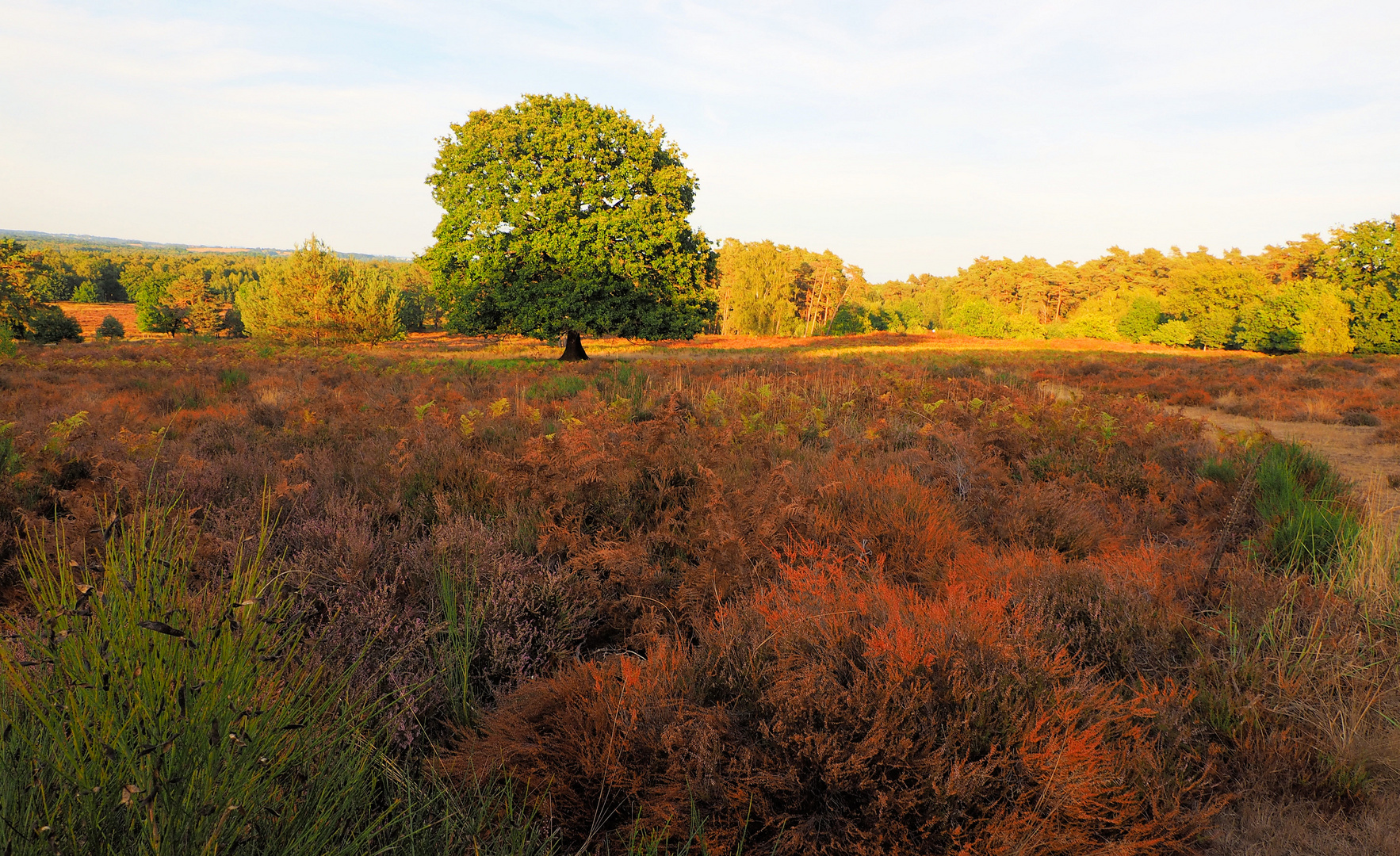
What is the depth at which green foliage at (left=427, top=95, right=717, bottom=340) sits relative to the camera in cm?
1981

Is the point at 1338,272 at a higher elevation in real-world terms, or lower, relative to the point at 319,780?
higher

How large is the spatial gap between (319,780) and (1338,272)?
224ft

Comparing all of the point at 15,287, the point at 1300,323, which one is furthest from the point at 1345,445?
the point at 15,287

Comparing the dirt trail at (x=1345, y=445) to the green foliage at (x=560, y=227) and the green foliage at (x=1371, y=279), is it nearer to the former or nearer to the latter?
the green foliage at (x=560, y=227)

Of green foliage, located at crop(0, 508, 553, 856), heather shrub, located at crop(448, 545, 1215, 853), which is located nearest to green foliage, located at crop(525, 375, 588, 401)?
heather shrub, located at crop(448, 545, 1215, 853)

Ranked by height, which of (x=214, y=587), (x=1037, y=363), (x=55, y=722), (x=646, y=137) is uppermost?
(x=646, y=137)

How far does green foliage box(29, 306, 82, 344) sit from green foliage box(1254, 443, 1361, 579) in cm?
4964

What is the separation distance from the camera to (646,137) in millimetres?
21500

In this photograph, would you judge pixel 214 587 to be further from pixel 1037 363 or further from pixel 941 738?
pixel 1037 363

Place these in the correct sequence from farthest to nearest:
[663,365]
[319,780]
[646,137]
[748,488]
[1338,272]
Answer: [1338,272]
[646,137]
[663,365]
[748,488]
[319,780]

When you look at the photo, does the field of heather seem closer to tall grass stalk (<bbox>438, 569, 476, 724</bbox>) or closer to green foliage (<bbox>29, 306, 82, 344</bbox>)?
tall grass stalk (<bbox>438, 569, 476, 724</bbox>)

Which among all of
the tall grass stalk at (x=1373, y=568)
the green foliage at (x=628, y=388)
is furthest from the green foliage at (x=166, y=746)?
the green foliage at (x=628, y=388)

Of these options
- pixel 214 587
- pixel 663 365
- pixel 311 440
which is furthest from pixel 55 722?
pixel 663 365

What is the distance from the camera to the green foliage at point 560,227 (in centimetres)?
1981
